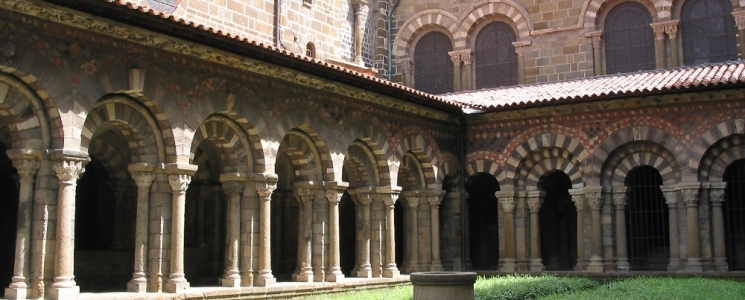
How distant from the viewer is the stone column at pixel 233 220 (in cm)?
1577

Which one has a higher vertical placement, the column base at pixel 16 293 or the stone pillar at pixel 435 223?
the stone pillar at pixel 435 223

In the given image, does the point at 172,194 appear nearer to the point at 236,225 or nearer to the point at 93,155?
the point at 236,225

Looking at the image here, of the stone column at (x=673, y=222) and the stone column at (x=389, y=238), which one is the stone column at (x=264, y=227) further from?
the stone column at (x=673, y=222)

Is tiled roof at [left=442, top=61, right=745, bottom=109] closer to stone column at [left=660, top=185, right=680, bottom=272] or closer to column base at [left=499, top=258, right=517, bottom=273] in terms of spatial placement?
stone column at [left=660, top=185, right=680, bottom=272]

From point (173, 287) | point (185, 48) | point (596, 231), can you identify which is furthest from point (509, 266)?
point (185, 48)

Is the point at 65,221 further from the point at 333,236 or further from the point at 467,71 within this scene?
the point at 467,71

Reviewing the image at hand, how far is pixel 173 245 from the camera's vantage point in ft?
47.1

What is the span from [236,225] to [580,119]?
8.68 m

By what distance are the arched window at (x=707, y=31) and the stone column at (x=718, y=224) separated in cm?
491

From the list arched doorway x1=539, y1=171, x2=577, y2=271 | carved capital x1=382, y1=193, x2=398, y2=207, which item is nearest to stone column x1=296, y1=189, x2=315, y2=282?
carved capital x1=382, y1=193, x2=398, y2=207

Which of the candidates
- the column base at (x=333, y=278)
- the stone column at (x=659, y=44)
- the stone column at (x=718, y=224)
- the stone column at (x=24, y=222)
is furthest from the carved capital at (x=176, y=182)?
the stone column at (x=659, y=44)

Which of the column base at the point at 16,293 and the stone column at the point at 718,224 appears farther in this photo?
the stone column at the point at 718,224

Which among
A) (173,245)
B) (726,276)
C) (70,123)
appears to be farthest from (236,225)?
(726,276)

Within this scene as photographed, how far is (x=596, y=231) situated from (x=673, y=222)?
1641 millimetres
